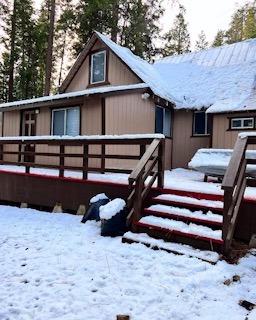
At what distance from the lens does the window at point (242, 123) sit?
1135 cm

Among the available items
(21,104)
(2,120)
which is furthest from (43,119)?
(2,120)

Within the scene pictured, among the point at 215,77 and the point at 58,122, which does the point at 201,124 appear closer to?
the point at 215,77

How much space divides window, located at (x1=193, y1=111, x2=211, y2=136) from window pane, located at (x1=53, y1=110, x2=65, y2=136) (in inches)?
205

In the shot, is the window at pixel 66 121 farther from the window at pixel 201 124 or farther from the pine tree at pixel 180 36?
the pine tree at pixel 180 36

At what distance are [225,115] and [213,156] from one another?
3712mm

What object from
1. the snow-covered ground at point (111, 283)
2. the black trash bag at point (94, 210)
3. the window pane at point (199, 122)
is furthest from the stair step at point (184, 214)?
the window pane at point (199, 122)

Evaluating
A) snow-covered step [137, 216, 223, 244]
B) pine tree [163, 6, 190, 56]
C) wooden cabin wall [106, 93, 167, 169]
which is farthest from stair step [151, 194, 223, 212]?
pine tree [163, 6, 190, 56]

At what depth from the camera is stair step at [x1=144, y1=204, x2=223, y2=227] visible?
502 cm

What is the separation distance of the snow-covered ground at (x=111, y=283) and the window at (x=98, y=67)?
9587mm

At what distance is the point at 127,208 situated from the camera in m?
5.89

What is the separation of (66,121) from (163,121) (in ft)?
12.2

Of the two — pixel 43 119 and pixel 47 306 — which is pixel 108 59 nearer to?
pixel 43 119

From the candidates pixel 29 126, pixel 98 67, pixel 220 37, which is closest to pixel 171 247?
pixel 98 67

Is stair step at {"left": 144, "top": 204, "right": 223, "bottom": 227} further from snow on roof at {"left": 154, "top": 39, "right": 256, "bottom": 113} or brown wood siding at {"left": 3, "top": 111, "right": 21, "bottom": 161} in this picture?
brown wood siding at {"left": 3, "top": 111, "right": 21, "bottom": 161}
